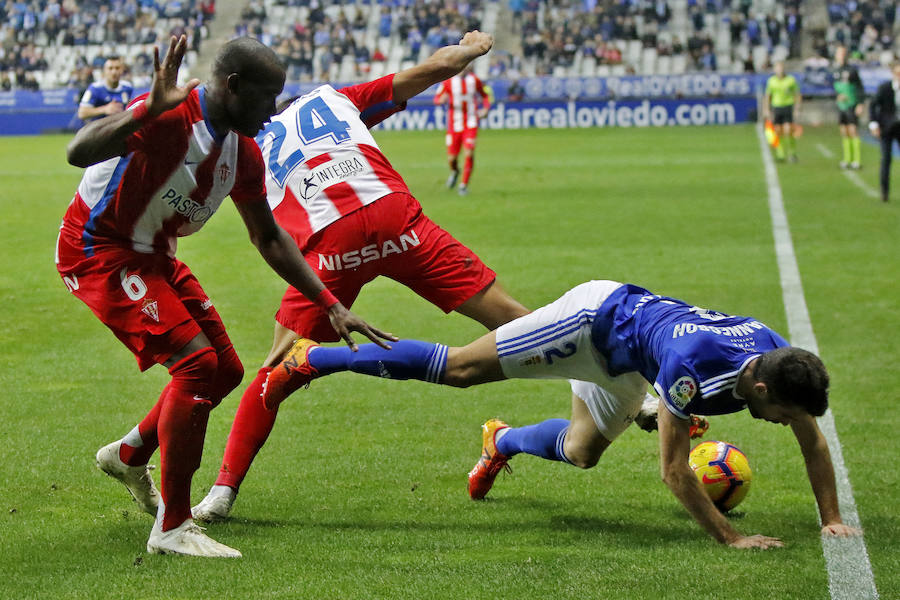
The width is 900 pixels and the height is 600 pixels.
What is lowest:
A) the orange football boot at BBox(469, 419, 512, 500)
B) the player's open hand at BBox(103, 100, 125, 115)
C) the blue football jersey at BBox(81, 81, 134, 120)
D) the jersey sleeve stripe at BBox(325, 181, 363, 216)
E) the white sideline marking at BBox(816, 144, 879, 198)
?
the white sideline marking at BBox(816, 144, 879, 198)

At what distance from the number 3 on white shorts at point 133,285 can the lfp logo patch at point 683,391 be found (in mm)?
2043

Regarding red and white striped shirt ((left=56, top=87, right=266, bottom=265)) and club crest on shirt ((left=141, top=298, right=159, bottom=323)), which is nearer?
red and white striped shirt ((left=56, top=87, right=266, bottom=265))

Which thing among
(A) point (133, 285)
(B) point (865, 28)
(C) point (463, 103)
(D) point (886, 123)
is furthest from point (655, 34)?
(A) point (133, 285)

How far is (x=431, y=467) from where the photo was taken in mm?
6320

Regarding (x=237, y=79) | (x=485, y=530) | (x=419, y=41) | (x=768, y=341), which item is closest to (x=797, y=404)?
(x=768, y=341)

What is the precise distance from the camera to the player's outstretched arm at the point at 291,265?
5.14 meters

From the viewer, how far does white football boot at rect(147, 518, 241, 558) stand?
15.9ft

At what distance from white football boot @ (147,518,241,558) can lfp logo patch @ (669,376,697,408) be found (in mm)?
1769

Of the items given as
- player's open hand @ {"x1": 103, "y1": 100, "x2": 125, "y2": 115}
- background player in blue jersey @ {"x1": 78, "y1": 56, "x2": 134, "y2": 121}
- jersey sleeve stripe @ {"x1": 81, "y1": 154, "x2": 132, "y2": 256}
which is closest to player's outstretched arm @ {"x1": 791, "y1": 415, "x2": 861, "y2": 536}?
jersey sleeve stripe @ {"x1": 81, "y1": 154, "x2": 132, "y2": 256}

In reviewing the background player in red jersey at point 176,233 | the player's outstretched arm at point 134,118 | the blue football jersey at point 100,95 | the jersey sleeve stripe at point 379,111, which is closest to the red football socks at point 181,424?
the background player in red jersey at point 176,233

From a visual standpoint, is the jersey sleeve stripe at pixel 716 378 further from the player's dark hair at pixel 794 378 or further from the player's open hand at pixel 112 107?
the player's open hand at pixel 112 107

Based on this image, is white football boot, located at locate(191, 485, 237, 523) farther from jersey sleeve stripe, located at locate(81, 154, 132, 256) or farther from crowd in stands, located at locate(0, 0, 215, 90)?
crowd in stands, located at locate(0, 0, 215, 90)

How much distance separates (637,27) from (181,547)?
4505 centimetres

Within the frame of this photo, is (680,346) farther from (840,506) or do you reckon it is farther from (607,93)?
(607,93)
